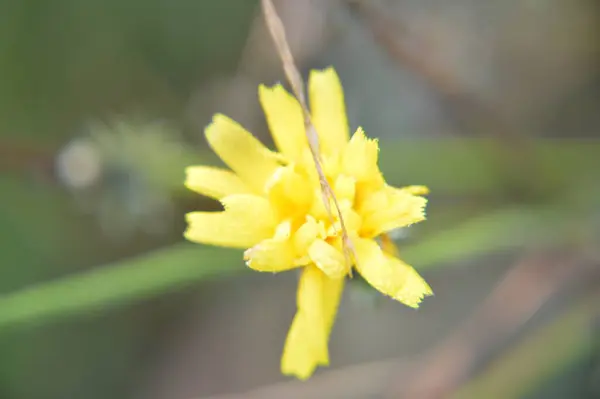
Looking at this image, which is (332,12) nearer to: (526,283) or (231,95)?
(231,95)

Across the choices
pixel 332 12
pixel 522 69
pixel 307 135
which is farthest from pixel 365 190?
pixel 522 69

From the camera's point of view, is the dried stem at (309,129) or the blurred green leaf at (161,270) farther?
the blurred green leaf at (161,270)

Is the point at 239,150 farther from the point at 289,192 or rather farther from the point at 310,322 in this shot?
the point at 310,322

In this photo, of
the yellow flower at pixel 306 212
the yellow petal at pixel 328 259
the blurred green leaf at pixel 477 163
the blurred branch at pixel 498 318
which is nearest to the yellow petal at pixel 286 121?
the yellow flower at pixel 306 212

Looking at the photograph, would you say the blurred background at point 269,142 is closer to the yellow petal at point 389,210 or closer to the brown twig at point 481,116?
the brown twig at point 481,116

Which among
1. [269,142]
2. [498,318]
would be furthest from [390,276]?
[269,142]

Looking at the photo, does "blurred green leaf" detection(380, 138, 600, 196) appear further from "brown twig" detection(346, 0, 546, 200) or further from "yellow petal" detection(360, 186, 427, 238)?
"yellow petal" detection(360, 186, 427, 238)

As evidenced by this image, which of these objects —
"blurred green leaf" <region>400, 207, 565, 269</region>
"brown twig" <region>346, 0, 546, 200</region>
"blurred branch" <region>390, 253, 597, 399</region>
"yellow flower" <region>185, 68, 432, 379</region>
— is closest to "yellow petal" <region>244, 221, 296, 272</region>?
"yellow flower" <region>185, 68, 432, 379</region>
